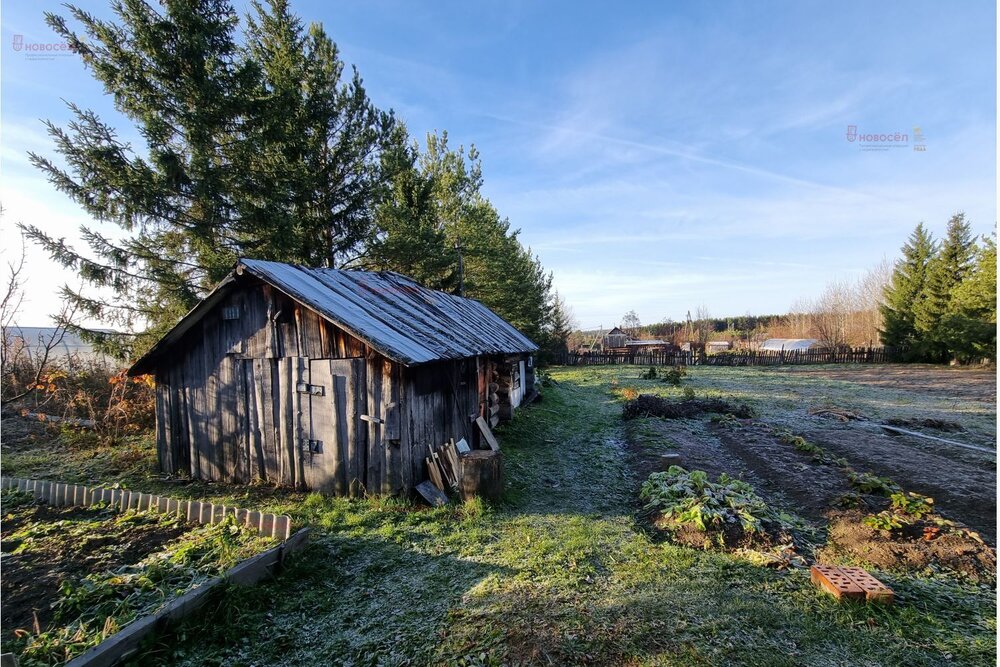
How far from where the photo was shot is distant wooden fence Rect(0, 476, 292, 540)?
5.43 meters

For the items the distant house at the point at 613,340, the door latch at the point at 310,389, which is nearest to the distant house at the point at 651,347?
the distant house at the point at 613,340

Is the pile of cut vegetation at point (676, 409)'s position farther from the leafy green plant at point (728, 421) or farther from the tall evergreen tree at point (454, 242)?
the tall evergreen tree at point (454, 242)

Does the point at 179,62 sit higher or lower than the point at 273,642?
higher

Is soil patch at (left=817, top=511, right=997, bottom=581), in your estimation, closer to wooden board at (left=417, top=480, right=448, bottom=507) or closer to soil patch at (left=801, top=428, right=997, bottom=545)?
soil patch at (left=801, top=428, right=997, bottom=545)

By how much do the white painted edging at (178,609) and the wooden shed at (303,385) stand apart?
228cm

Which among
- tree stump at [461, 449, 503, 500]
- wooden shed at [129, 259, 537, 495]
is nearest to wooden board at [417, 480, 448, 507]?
wooden shed at [129, 259, 537, 495]

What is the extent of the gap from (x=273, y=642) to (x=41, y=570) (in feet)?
11.9

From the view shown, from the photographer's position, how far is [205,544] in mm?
5309

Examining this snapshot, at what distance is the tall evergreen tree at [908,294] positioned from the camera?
110 feet

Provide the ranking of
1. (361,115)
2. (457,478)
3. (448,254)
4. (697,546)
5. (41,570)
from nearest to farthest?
(41,570) < (697,546) < (457,478) < (361,115) < (448,254)

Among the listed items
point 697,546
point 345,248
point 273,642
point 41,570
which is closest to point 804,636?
point 697,546

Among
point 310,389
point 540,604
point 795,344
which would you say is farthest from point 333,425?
point 795,344

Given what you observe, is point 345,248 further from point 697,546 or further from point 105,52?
point 697,546

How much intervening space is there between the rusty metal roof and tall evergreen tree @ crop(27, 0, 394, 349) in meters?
4.77
